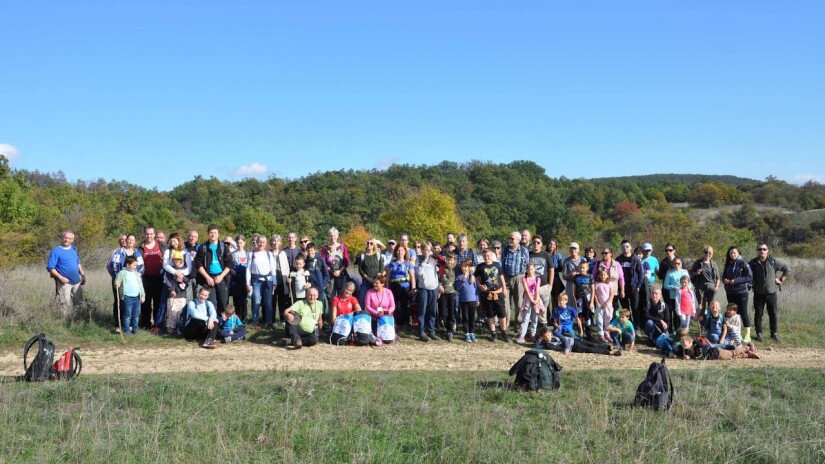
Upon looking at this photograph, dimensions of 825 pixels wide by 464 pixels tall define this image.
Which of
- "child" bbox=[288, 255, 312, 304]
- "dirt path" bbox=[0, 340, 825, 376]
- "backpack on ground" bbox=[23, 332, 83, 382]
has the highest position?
"child" bbox=[288, 255, 312, 304]

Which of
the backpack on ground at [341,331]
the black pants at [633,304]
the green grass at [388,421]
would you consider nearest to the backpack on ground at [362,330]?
the backpack on ground at [341,331]

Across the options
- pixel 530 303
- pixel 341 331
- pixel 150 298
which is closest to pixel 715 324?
pixel 530 303

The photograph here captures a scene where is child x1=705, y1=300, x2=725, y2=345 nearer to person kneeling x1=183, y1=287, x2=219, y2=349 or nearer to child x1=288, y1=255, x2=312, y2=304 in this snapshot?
child x1=288, y1=255, x2=312, y2=304

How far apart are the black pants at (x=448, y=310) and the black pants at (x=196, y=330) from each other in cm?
363

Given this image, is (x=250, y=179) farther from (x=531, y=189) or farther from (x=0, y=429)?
(x=0, y=429)

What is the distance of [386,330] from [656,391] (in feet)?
15.8

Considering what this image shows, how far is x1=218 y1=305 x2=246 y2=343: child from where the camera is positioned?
10.3m

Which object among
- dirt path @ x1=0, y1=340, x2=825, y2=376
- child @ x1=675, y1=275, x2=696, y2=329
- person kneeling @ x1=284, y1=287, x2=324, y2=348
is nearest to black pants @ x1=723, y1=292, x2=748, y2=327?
dirt path @ x1=0, y1=340, x2=825, y2=376

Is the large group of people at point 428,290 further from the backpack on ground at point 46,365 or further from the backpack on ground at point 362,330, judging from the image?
the backpack on ground at point 46,365

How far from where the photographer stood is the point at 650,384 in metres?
7.02

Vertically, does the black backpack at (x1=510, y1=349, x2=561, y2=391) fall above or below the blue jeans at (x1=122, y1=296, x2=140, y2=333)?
below

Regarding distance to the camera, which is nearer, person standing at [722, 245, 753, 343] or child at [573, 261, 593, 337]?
child at [573, 261, 593, 337]

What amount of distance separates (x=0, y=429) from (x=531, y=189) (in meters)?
58.6

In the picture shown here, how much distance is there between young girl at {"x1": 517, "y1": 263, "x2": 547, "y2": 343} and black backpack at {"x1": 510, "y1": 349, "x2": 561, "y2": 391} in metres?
3.34
